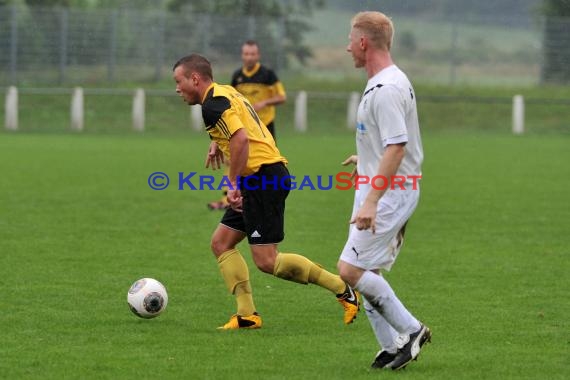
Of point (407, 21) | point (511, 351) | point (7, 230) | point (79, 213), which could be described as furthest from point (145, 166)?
point (407, 21)

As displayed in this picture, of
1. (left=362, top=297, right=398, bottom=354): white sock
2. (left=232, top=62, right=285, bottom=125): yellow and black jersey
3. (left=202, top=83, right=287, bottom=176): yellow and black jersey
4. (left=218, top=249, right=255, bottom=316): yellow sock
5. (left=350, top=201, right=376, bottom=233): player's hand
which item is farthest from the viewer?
(left=232, top=62, right=285, bottom=125): yellow and black jersey

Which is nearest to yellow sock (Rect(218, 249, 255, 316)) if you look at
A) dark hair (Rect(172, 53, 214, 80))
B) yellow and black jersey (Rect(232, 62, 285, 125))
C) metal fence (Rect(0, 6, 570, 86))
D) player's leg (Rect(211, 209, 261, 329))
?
player's leg (Rect(211, 209, 261, 329))

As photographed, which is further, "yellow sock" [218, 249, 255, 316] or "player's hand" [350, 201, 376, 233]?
"yellow sock" [218, 249, 255, 316]

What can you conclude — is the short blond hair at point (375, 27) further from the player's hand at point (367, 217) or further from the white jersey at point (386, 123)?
the player's hand at point (367, 217)

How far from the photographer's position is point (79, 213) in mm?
14617

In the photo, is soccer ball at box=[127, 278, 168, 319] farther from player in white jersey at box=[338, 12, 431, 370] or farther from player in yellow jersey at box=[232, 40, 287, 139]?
player in yellow jersey at box=[232, 40, 287, 139]

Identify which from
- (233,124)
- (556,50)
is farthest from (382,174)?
(556,50)

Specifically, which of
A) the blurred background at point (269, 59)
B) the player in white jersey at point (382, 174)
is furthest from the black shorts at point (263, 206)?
the blurred background at point (269, 59)

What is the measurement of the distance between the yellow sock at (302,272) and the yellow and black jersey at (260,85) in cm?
787

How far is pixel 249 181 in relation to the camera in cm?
776

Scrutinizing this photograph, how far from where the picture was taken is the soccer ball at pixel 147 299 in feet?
26.1

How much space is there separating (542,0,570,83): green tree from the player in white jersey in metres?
35.5

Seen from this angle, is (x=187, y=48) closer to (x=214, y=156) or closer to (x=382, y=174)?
(x=214, y=156)

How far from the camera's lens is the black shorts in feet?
25.4
